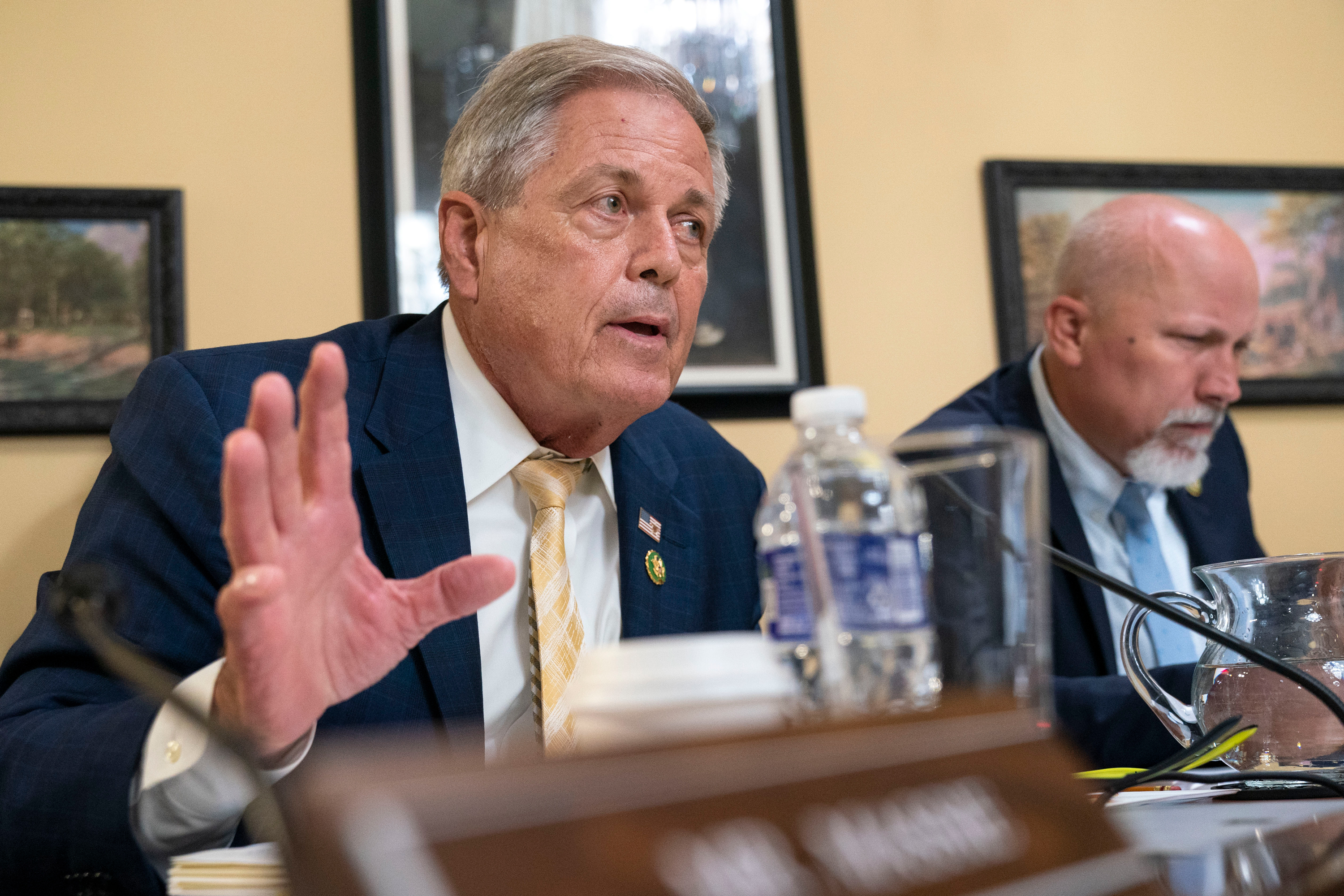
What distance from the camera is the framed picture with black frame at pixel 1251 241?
103 inches

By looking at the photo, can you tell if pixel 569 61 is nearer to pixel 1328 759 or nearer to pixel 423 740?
pixel 423 740

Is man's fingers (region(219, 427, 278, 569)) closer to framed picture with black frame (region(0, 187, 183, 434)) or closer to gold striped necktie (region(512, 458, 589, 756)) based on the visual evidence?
gold striped necktie (region(512, 458, 589, 756))

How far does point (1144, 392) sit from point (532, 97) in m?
1.36

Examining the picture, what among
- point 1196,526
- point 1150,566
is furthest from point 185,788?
point 1196,526

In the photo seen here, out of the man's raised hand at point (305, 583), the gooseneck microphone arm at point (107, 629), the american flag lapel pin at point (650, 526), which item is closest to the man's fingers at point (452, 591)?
the man's raised hand at point (305, 583)

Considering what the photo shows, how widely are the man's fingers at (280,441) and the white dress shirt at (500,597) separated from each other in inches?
8.5

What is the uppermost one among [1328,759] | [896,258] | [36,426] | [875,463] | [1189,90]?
[1189,90]

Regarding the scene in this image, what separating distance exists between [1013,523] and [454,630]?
2.49ft

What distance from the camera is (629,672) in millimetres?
511

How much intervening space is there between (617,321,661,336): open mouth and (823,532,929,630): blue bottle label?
2.99 feet

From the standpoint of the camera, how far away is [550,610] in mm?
1290

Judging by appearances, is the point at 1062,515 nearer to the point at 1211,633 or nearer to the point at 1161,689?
the point at 1161,689

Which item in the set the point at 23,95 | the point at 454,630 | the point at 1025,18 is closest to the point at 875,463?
the point at 454,630

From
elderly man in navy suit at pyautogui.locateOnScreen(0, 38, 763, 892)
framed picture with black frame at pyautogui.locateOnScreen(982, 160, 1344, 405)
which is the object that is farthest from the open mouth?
framed picture with black frame at pyautogui.locateOnScreen(982, 160, 1344, 405)
